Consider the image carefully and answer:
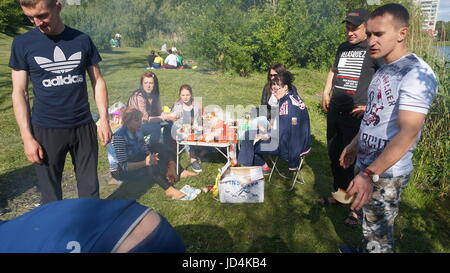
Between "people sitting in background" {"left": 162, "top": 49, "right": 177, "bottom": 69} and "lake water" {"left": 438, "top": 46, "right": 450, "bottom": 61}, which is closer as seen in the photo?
"lake water" {"left": 438, "top": 46, "right": 450, "bottom": 61}

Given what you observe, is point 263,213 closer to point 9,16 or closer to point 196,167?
point 196,167

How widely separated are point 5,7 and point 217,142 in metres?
31.1

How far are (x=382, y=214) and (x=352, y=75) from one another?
6.24 ft

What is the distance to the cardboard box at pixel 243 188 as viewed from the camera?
4.20 m

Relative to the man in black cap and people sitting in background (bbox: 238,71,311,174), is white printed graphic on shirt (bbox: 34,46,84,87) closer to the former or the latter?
people sitting in background (bbox: 238,71,311,174)

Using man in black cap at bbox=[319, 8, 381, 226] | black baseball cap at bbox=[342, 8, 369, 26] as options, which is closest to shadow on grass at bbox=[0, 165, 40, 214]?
man in black cap at bbox=[319, 8, 381, 226]

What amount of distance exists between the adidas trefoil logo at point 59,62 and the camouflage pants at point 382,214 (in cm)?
268

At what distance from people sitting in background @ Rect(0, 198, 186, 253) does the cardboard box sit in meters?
2.80

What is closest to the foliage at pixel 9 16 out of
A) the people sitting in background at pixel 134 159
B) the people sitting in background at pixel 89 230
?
the people sitting in background at pixel 134 159

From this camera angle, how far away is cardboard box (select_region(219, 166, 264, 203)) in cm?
420

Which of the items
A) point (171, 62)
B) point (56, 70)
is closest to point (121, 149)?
point (56, 70)

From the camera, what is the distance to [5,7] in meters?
26.8

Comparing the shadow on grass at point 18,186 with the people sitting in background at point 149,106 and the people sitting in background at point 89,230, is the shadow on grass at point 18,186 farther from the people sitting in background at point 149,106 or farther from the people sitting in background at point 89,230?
the people sitting in background at point 89,230
